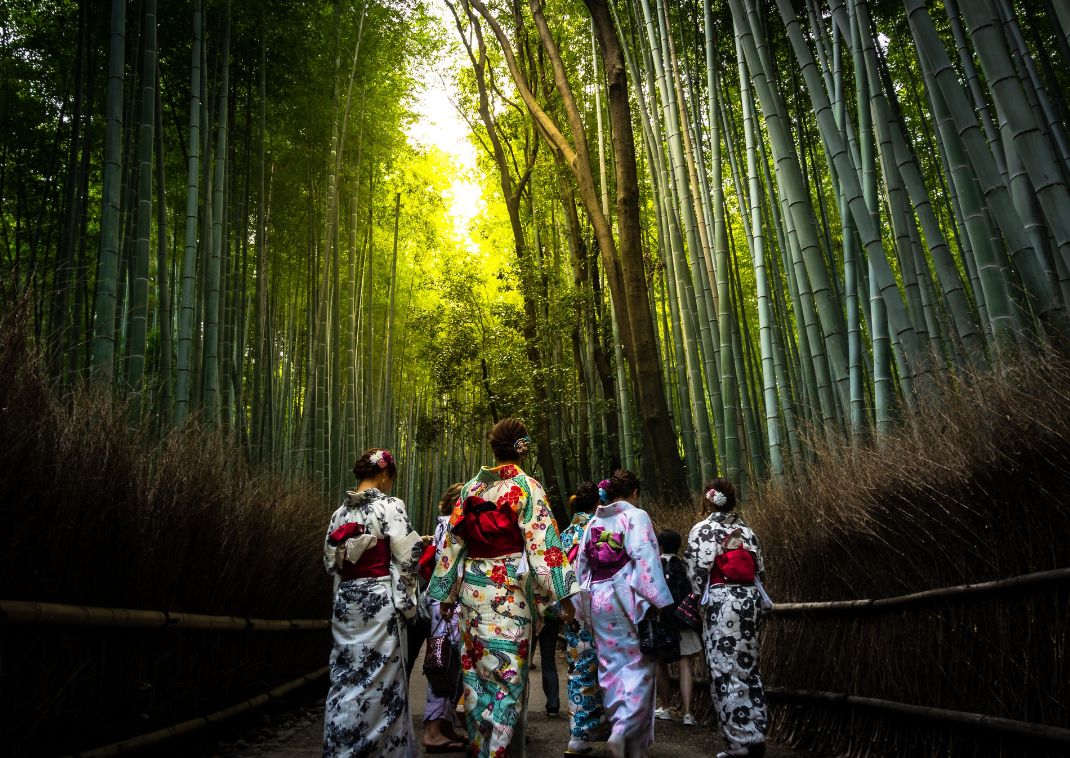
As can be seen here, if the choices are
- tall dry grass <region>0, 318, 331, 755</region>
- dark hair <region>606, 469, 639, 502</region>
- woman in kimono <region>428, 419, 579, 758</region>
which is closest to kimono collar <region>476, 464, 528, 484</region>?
woman in kimono <region>428, 419, 579, 758</region>

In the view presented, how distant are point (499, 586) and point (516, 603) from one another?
78mm

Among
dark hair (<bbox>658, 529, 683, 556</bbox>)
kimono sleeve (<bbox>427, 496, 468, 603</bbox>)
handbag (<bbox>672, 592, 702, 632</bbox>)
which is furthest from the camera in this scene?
dark hair (<bbox>658, 529, 683, 556</bbox>)

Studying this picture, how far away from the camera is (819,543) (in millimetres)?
3217

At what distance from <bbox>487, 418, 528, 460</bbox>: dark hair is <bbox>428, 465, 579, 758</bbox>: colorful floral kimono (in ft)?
0.20

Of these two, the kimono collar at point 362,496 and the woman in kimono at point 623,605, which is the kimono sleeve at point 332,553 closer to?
the kimono collar at point 362,496

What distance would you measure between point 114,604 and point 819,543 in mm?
2572

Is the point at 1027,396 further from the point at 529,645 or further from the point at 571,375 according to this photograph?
the point at 571,375

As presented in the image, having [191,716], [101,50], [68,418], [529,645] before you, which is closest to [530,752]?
[529,645]

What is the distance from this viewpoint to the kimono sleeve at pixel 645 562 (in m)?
2.99

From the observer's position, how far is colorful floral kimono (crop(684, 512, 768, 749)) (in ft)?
10.3

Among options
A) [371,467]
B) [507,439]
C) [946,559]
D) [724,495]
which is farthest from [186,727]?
[946,559]

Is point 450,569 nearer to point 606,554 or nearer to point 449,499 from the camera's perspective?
point 606,554

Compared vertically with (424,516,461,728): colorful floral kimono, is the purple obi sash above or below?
above

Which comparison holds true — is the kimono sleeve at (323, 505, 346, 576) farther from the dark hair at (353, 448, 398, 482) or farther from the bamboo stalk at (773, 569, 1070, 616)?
the bamboo stalk at (773, 569, 1070, 616)
